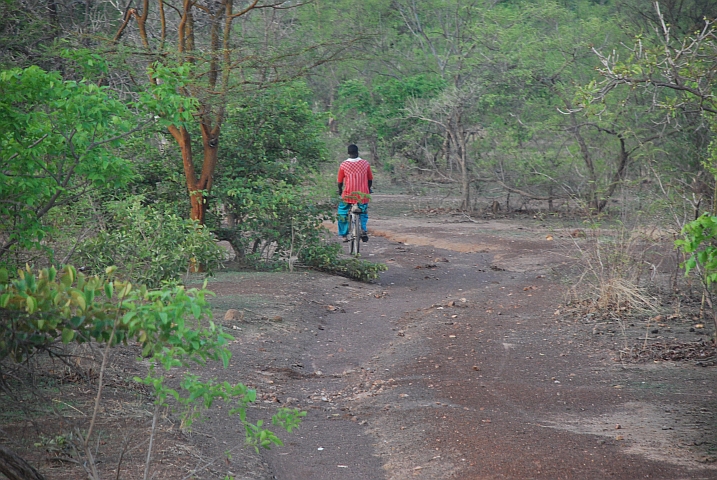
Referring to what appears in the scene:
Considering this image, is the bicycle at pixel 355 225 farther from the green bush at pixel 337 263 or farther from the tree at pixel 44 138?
the tree at pixel 44 138

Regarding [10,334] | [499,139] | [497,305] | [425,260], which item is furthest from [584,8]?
[10,334]

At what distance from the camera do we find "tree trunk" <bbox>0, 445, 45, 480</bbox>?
324 centimetres

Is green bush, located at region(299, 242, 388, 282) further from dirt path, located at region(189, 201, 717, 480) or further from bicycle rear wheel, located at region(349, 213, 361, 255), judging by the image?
bicycle rear wheel, located at region(349, 213, 361, 255)

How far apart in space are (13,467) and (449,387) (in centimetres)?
464

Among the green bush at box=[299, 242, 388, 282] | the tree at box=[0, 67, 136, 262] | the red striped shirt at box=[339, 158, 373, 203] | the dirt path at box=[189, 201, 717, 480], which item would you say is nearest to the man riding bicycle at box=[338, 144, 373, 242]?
the red striped shirt at box=[339, 158, 373, 203]

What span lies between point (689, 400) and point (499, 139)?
1572 cm

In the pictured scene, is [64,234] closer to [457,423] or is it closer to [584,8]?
[457,423]

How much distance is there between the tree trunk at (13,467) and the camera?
3.24 m

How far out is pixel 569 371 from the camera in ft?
26.2

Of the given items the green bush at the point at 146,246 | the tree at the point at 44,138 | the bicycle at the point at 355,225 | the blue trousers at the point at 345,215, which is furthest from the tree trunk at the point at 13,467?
the blue trousers at the point at 345,215

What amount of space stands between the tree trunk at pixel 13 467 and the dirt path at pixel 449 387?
1.89 metres

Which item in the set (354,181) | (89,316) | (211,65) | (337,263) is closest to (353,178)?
(354,181)

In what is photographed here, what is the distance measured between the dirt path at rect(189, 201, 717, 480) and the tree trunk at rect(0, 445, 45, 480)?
1.89 m

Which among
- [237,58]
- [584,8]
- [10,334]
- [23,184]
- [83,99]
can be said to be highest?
[584,8]
